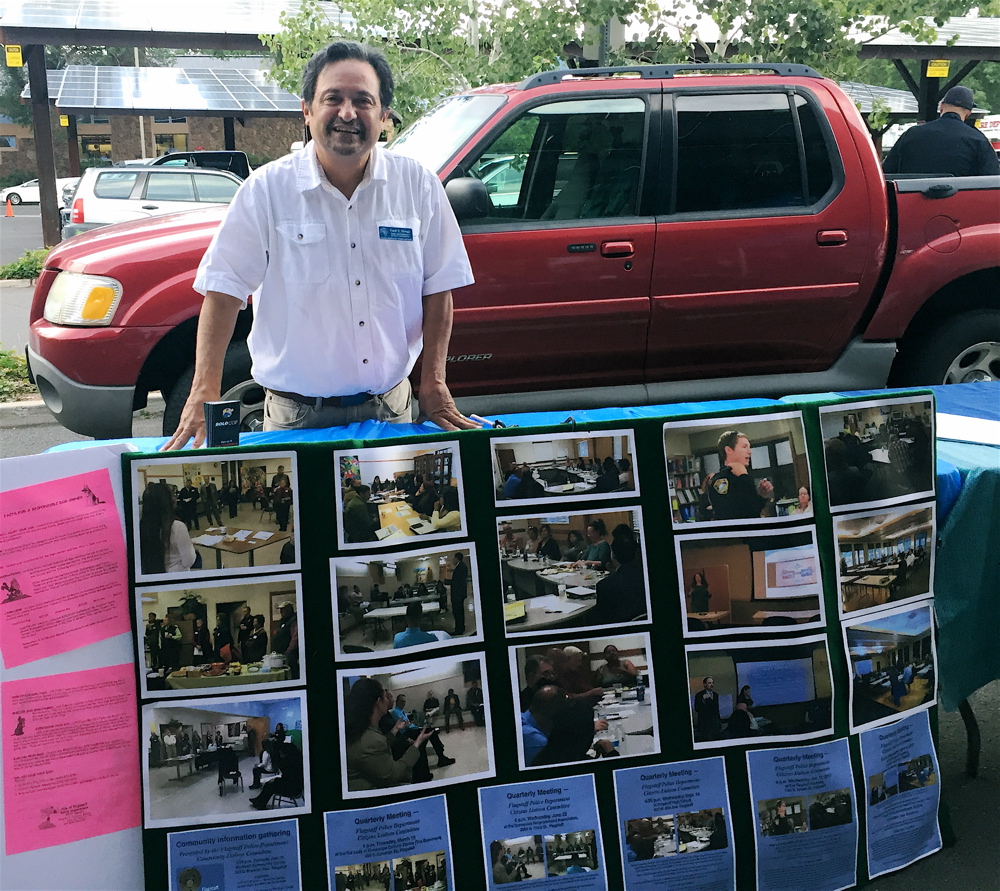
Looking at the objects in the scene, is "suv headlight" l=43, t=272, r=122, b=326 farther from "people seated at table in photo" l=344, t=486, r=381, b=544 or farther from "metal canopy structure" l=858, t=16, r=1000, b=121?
"metal canopy structure" l=858, t=16, r=1000, b=121

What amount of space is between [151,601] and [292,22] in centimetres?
1010

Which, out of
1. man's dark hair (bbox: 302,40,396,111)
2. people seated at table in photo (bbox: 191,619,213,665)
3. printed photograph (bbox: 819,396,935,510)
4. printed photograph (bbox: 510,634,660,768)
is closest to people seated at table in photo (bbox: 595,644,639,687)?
printed photograph (bbox: 510,634,660,768)

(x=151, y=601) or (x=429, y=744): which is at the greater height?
(x=151, y=601)

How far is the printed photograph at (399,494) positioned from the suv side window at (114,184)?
14274 millimetres

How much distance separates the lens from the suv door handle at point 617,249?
499 centimetres

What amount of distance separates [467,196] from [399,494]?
2.81 meters

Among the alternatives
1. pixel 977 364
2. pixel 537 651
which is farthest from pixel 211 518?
pixel 977 364

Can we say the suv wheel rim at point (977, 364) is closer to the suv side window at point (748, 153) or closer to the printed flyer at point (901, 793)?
the suv side window at point (748, 153)

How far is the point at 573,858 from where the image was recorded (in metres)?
2.12

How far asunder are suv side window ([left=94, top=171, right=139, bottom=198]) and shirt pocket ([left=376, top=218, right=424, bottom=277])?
13.5 metres

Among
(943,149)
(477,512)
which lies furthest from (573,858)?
(943,149)

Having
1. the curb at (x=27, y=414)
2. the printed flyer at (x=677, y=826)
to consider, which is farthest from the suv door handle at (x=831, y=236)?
the curb at (x=27, y=414)

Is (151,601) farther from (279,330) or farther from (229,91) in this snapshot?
(229,91)

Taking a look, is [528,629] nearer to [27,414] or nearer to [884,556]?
[884,556]
